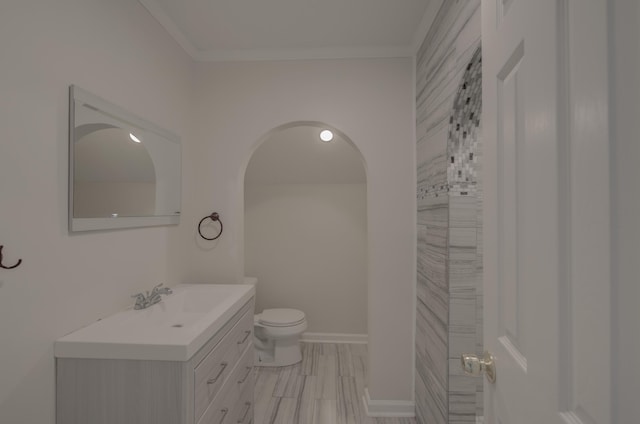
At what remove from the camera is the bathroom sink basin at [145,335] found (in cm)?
Result: 116

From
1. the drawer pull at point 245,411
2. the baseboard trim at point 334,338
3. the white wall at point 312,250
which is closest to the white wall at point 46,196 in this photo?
the drawer pull at point 245,411

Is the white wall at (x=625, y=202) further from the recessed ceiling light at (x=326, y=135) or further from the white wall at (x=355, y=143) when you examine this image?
the recessed ceiling light at (x=326, y=135)

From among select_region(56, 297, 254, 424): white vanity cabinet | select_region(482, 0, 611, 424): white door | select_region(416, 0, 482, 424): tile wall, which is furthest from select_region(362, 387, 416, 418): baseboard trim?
select_region(482, 0, 611, 424): white door

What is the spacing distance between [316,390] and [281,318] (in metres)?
0.68

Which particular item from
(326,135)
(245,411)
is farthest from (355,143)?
(245,411)

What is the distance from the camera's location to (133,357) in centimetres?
117

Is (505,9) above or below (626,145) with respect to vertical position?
above

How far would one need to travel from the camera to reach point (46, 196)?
1.20 meters

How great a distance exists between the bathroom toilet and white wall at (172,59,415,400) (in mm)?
849

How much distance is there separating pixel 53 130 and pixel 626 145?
1609 millimetres

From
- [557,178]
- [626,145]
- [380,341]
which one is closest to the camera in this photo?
[626,145]

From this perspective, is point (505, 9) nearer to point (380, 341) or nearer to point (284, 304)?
point (380, 341)

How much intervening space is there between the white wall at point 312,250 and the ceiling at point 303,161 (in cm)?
9

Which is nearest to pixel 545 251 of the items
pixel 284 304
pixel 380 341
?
pixel 380 341
